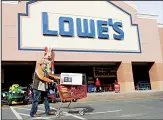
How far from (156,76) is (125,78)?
4.13 metres

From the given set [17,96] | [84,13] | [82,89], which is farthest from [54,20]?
[82,89]

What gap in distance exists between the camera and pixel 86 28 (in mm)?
25641

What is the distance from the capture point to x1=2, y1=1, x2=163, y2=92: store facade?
75.4 ft

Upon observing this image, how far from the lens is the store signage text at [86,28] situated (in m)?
24.1

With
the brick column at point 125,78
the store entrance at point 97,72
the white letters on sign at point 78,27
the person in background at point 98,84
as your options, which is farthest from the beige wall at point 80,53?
the store entrance at point 97,72

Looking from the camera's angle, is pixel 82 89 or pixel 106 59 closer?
pixel 82 89

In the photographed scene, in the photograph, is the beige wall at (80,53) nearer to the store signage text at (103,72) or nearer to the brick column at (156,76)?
the brick column at (156,76)

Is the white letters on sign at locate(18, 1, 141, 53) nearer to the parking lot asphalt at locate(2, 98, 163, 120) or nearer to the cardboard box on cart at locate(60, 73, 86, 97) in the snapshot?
the parking lot asphalt at locate(2, 98, 163, 120)

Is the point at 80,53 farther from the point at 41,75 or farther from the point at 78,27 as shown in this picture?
the point at 41,75

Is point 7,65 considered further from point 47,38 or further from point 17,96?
point 17,96

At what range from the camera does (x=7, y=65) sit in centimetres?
2553

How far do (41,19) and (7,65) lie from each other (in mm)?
5510

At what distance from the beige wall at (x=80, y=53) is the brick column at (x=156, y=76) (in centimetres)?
70

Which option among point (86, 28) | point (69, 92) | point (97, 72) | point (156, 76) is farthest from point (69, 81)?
point (156, 76)
